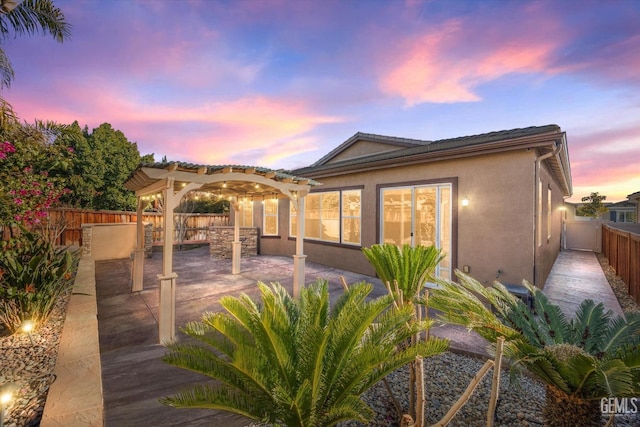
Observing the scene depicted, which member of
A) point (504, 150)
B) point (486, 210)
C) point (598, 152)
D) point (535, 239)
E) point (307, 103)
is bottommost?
point (535, 239)

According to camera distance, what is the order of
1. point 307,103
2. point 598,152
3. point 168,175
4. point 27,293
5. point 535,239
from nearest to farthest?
point 27,293
point 168,175
point 535,239
point 307,103
point 598,152

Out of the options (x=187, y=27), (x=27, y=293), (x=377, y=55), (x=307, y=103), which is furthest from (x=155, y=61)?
(x=27, y=293)

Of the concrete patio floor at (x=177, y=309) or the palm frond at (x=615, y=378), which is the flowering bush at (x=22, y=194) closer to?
the concrete patio floor at (x=177, y=309)

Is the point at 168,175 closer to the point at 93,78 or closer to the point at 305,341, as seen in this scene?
the point at 305,341

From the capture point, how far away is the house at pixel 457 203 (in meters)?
5.72

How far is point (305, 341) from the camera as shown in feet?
6.26

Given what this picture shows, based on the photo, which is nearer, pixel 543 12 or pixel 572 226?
pixel 543 12

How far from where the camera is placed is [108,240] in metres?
10.9

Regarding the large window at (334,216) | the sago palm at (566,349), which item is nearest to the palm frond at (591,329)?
the sago palm at (566,349)

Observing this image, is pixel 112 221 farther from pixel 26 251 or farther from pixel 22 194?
pixel 26 251

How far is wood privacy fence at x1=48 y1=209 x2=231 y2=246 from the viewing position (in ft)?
36.3

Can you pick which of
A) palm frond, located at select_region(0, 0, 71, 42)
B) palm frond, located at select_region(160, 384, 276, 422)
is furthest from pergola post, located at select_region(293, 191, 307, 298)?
palm frond, located at select_region(0, 0, 71, 42)

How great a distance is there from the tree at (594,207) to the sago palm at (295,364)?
34.9m

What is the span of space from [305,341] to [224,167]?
4.11 meters
